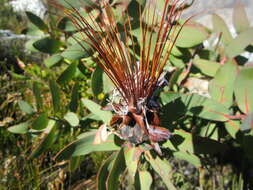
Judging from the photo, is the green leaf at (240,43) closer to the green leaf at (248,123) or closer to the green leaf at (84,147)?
the green leaf at (248,123)

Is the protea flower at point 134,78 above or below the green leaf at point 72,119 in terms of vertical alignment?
above

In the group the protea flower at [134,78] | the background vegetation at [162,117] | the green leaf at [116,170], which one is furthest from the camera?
the background vegetation at [162,117]

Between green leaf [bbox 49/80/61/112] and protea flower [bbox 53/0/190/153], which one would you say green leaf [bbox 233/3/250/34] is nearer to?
protea flower [bbox 53/0/190/153]

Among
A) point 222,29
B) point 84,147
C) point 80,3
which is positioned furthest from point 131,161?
point 222,29

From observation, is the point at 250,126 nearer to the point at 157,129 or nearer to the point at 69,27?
the point at 157,129

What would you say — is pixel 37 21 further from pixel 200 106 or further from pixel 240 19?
pixel 240 19

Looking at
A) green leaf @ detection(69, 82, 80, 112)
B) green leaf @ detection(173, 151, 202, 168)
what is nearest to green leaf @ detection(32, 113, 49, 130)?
green leaf @ detection(69, 82, 80, 112)

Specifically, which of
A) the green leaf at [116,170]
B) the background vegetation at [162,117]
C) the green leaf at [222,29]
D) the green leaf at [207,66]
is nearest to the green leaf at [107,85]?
the background vegetation at [162,117]
